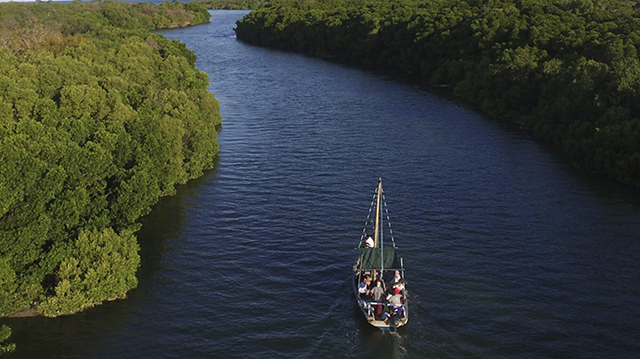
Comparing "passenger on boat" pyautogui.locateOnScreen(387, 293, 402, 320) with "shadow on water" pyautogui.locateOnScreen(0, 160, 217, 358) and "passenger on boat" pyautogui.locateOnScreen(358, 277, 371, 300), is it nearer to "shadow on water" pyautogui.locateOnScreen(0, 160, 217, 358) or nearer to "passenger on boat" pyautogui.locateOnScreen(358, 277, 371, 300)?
"passenger on boat" pyautogui.locateOnScreen(358, 277, 371, 300)

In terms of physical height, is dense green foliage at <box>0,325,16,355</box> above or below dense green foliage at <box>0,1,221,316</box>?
below

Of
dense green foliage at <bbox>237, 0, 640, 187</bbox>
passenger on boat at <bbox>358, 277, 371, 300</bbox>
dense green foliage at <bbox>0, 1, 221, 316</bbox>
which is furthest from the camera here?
dense green foliage at <bbox>237, 0, 640, 187</bbox>

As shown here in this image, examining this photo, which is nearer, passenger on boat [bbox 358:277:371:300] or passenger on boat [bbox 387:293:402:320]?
passenger on boat [bbox 387:293:402:320]

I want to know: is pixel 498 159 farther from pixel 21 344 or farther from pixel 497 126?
pixel 21 344

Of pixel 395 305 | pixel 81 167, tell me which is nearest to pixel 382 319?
pixel 395 305

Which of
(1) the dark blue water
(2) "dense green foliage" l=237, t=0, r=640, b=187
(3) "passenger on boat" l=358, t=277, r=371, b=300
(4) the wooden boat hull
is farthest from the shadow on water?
(2) "dense green foliage" l=237, t=0, r=640, b=187

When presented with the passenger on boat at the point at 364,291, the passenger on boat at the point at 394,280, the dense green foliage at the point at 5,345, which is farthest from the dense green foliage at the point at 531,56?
the dense green foliage at the point at 5,345

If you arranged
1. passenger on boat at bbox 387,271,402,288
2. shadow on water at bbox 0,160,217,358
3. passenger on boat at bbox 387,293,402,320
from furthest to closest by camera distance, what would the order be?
1. passenger on boat at bbox 387,271,402,288
2. passenger on boat at bbox 387,293,402,320
3. shadow on water at bbox 0,160,217,358

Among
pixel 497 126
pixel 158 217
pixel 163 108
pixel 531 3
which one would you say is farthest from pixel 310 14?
pixel 158 217
